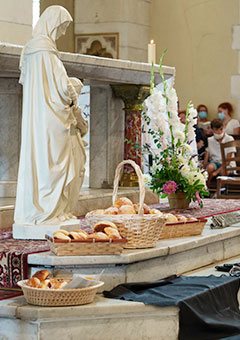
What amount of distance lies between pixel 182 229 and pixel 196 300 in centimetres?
117

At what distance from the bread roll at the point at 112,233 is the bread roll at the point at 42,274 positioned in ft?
1.76

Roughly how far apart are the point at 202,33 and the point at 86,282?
1142 centimetres

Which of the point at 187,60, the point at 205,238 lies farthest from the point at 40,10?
the point at 205,238

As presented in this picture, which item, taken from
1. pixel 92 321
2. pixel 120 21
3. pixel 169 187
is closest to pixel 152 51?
pixel 169 187

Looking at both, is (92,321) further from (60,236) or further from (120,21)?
(120,21)

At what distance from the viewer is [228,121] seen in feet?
52.5

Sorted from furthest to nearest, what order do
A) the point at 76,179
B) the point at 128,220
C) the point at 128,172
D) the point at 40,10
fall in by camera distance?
the point at 40,10 < the point at 128,172 < the point at 76,179 < the point at 128,220

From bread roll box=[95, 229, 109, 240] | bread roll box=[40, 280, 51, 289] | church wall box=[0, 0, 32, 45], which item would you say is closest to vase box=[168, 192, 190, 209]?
church wall box=[0, 0, 32, 45]

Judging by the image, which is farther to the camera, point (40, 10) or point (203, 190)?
point (40, 10)

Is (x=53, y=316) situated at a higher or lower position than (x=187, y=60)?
lower

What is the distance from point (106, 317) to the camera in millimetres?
5621

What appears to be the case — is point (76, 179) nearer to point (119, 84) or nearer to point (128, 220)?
point (128, 220)

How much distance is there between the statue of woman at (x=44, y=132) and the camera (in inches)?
261

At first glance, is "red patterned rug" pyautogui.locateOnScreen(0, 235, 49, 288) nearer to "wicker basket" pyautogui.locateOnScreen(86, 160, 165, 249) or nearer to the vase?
"wicker basket" pyautogui.locateOnScreen(86, 160, 165, 249)
